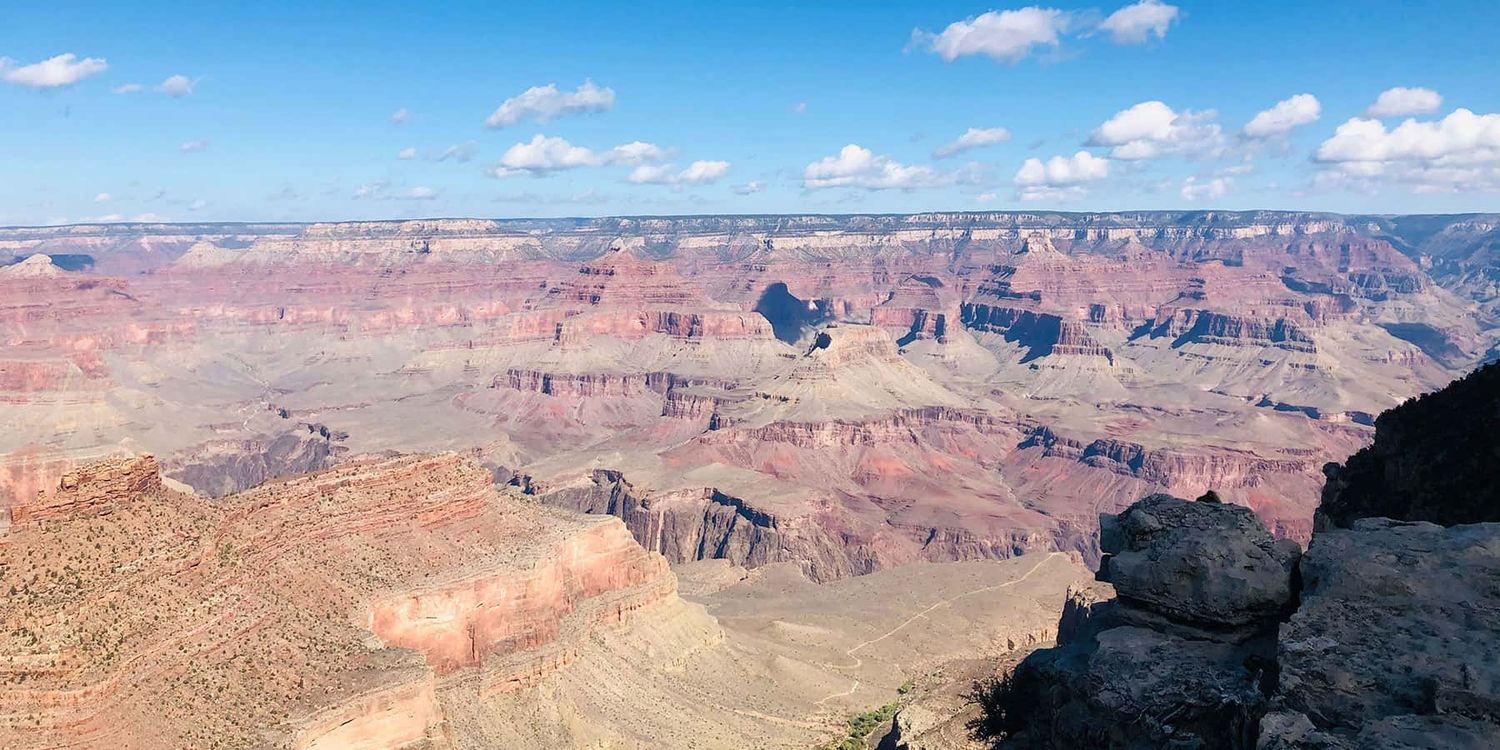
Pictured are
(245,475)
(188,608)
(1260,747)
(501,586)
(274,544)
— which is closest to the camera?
(1260,747)

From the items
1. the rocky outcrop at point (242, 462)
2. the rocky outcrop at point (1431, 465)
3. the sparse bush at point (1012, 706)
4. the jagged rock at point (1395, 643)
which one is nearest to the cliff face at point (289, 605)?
the sparse bush at point (1012, 706)

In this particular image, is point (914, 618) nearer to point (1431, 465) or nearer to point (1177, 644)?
point (1431, 465)

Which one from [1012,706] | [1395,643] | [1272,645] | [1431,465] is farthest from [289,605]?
[1431,465]

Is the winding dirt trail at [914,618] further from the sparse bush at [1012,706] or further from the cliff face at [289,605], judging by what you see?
the sparse bush at [1012,706]

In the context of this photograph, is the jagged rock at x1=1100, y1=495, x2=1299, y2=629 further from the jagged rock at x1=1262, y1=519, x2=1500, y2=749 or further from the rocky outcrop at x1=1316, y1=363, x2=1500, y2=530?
the rocky outcrop at x1=1316, y1=363, x2=1500, y2=530

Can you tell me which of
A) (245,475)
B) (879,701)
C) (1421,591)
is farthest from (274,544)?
(245,475)

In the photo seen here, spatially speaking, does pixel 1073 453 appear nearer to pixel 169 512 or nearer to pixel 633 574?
pixel 633 574
